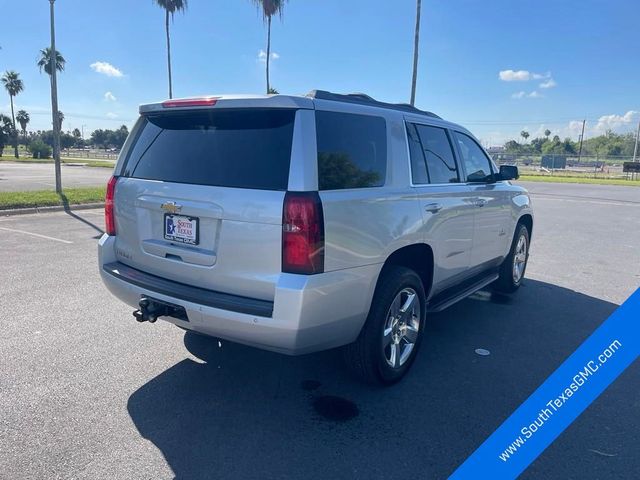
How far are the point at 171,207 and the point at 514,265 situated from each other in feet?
14.4

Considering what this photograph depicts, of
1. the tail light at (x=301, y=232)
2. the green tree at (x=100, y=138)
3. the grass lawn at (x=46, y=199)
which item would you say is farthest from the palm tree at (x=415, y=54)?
the green tree at (x=100, y=138)

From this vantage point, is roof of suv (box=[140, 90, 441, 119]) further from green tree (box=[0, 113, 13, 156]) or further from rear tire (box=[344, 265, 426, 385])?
green tree (box=[0, 113, 13, 156])

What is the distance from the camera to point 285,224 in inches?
112

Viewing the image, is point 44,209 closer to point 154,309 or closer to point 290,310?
point 154,309

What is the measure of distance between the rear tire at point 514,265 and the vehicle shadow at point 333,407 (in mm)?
1213

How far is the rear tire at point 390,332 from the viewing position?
3.43 metres

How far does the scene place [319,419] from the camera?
3.20 m

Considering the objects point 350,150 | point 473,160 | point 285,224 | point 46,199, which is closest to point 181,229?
point 285,224

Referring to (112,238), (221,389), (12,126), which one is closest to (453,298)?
(221,389)

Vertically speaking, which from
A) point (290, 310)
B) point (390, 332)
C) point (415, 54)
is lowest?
point (390, 332)

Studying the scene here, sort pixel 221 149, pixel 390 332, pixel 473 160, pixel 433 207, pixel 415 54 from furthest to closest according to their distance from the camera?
pixel 415 54
pixel 473 160
pixel 433 207
pixel 390 332
pixel 221 149

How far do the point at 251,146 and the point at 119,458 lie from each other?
77.3 inches

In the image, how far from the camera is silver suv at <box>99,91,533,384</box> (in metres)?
2.89

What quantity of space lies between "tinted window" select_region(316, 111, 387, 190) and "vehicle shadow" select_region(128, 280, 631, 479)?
1518 mm
